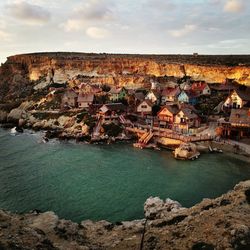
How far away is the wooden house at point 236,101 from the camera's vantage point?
255ft

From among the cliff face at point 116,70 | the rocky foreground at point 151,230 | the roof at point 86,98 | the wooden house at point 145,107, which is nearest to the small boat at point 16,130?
the roof at point 86,98

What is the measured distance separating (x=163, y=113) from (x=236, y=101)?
1693 centimetres

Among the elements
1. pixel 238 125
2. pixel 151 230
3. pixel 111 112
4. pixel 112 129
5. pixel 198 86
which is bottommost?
pixel 151 230

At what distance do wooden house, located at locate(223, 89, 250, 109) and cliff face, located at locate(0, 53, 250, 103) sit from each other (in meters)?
19.9

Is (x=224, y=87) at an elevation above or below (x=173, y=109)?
above

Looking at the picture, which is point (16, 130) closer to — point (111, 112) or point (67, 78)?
point (111, 112)

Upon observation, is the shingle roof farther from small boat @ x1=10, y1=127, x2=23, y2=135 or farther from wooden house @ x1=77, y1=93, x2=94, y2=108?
small boat @ x1=10, y1=127, x2=23, y2=135

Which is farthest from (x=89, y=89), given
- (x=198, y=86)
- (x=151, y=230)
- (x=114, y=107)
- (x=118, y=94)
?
(x=151, y=230)

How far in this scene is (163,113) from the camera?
2977 inches

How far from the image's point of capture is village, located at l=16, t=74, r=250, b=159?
6388 centimetres

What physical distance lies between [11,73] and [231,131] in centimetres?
11781

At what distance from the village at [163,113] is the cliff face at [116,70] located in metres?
5.66

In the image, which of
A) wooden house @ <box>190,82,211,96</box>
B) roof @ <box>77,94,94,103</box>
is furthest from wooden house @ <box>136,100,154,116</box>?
roof @ <box>77,94,94,103</box>

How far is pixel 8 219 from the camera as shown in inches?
1135
